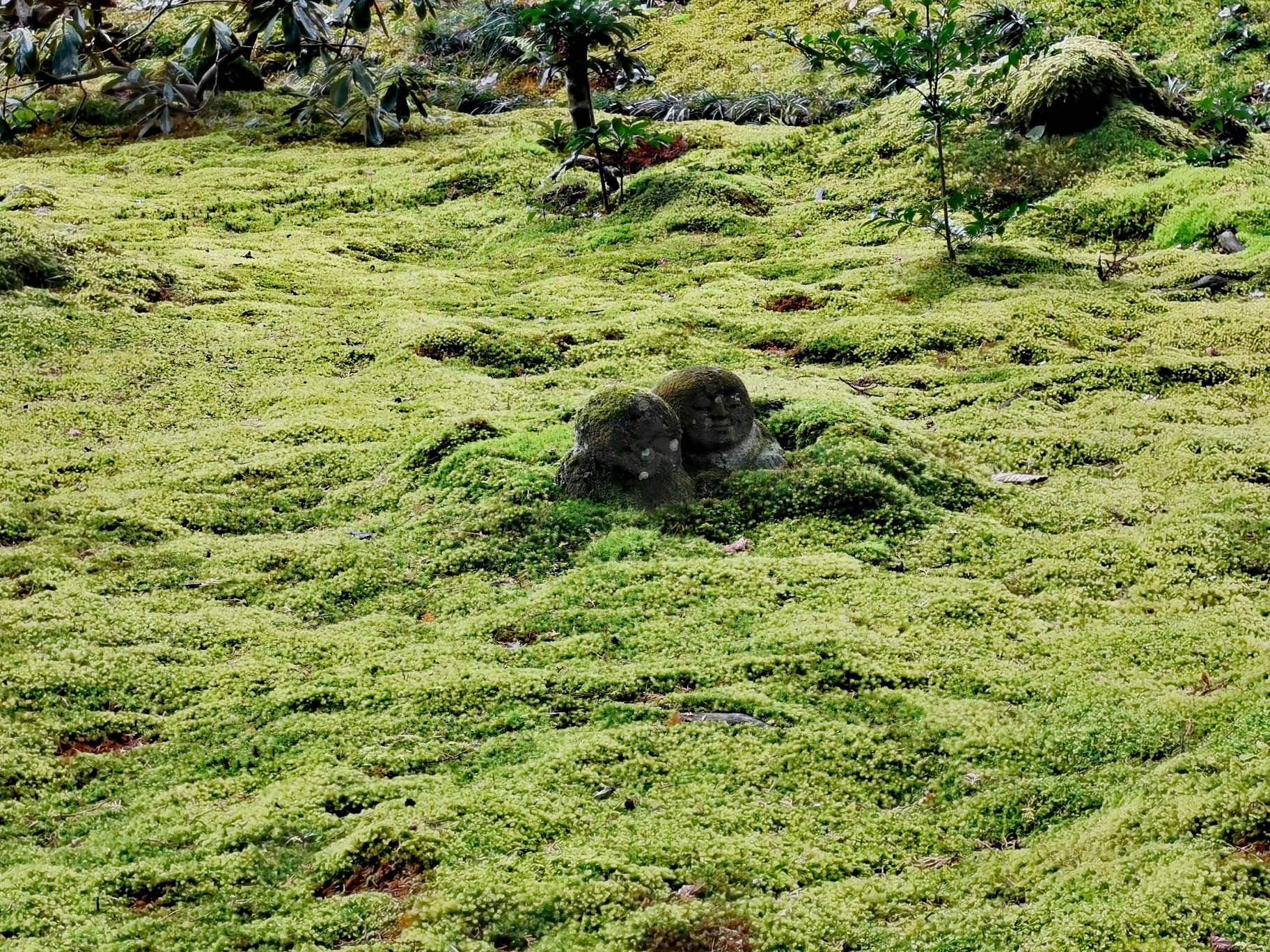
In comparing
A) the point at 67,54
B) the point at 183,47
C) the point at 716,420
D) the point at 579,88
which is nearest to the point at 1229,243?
the point at 716,420

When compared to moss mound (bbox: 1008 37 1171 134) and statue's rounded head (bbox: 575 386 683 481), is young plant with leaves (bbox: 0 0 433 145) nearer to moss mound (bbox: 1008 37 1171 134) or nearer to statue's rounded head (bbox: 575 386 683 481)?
statue's rounded head (bbox: 575 386 683 481)

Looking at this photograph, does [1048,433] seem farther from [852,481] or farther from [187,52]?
[187,52]

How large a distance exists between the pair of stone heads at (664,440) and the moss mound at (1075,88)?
665 centimetres

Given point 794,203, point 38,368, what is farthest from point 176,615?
point 794,203

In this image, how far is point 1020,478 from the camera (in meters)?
6.41

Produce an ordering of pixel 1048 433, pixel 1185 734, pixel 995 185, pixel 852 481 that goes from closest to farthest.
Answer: pixel 1185 734 < pixel 852 481 < pixel 1048 433 < pixel 995 185

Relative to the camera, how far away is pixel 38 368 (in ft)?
27.8

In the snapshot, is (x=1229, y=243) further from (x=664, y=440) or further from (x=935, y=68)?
(x=664, y=440)

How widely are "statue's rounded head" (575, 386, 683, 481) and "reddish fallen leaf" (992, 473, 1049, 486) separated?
1.87m

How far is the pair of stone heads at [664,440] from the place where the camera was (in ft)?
20.2

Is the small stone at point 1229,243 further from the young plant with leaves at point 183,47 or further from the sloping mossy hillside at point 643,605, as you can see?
the young plant with leaves at point 183,47

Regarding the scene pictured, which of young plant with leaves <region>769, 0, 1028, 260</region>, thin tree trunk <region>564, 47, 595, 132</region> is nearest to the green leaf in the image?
young plant with leaves <region>769, 0, 1028, 260</region>

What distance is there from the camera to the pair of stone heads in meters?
6.15

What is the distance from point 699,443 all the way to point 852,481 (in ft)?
2.86
